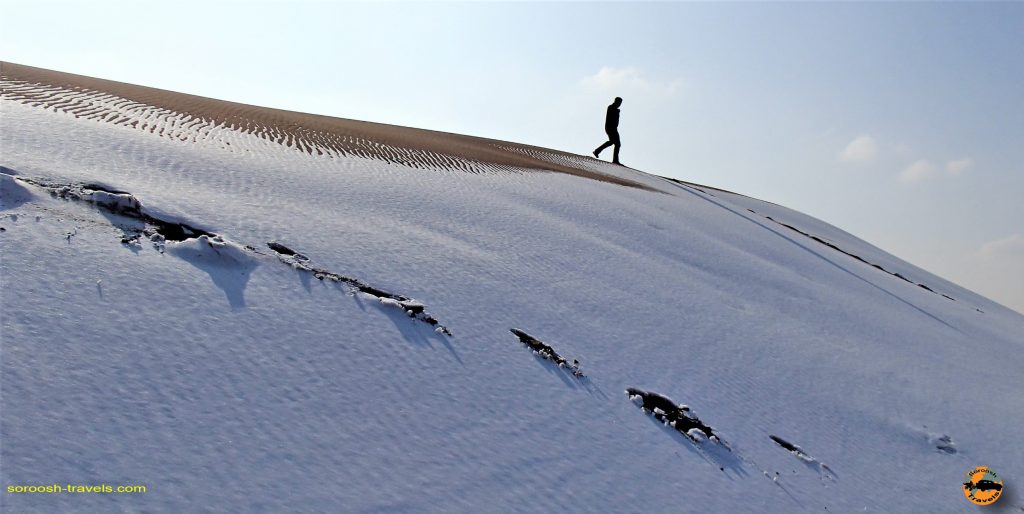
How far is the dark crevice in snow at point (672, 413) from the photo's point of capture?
9.62 feet

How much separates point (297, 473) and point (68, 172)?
2.23 m

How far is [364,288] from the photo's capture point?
3.06m

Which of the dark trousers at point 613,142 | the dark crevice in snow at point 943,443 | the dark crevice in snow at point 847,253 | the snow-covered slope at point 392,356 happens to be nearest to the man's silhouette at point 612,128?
the dark trousers at point 613,142

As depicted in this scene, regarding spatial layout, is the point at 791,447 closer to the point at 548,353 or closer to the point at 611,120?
the point at 548,353

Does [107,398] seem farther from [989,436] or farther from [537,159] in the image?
[537,159]

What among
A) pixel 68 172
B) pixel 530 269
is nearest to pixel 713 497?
pixel 530 269

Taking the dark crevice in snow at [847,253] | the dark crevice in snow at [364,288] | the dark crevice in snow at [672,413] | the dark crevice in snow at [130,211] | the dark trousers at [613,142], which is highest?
the dark trousers at [613,142]

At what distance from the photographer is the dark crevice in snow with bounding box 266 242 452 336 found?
299 centimetres

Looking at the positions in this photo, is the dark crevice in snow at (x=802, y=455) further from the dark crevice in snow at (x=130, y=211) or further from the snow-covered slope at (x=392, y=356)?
the dark crevice in snow at (x=130, y=211)

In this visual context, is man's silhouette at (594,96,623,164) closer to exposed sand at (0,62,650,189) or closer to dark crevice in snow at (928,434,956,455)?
exposed sand at (0,62,650,189)

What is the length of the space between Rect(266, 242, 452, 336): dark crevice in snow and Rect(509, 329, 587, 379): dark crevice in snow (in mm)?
408

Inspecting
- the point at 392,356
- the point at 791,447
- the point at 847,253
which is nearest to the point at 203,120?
the point at 392,356

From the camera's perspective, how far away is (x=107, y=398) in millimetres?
1905

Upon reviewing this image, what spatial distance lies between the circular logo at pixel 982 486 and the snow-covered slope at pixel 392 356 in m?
0.06
